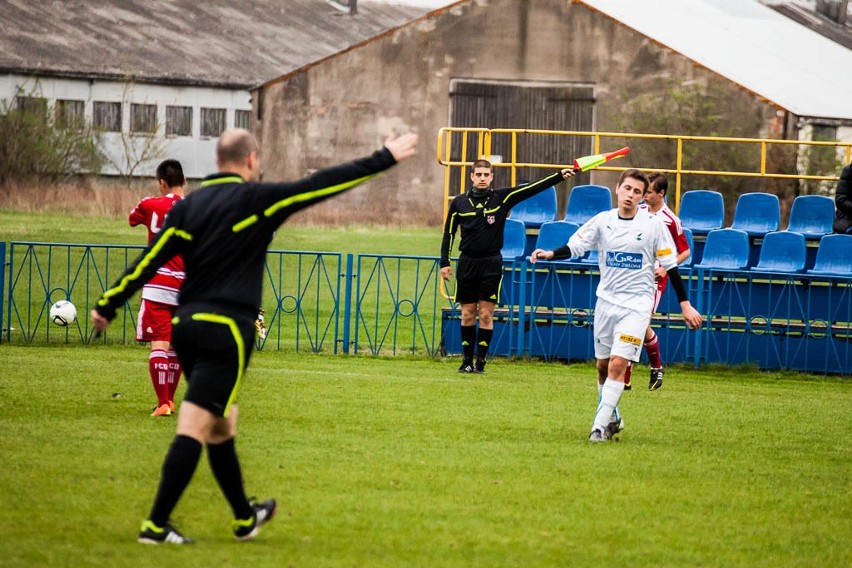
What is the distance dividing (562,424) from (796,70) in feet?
86.7

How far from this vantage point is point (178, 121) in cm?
4609

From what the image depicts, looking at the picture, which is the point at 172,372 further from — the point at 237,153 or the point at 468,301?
the point at 468,301

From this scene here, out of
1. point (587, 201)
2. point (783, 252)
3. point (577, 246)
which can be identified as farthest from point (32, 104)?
point (577, 246)

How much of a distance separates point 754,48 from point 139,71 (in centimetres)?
2093

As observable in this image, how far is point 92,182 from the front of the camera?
→ 138ft

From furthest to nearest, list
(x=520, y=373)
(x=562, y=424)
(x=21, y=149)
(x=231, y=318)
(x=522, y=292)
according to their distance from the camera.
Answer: (x=21, y=149)
(x=522, y=292)
(x=520, y=373)
(x=562, y=424)
(x=231, y=318)

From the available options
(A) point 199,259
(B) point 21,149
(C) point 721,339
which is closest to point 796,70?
(C) point 721,339

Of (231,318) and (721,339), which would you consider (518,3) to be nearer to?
(721,339)

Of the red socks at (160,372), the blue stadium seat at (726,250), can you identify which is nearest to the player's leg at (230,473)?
the red socks at (160,372)

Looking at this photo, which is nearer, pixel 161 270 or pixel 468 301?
pixel 161 270

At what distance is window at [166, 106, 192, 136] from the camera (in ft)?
151

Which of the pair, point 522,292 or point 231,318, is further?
point 522,292

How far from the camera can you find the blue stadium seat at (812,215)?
19281mm

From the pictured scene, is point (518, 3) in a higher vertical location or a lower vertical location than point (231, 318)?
higher
